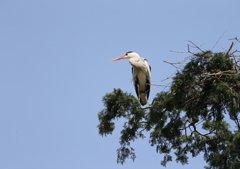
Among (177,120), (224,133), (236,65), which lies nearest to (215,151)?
(224,133)

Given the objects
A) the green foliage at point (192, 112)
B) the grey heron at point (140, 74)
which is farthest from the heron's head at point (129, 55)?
the green foliage at point (192, 112)

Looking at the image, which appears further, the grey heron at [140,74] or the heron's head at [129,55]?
the heron's head at [129,55]

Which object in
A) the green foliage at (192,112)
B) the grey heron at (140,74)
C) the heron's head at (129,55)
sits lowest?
the green foliage at (192,112)

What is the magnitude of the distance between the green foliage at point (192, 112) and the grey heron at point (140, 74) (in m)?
2.09

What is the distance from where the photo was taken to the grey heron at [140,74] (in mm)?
8898

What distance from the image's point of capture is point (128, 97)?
19.8 feet

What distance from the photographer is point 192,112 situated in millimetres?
6188

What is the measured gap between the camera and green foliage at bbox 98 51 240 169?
17.8 feet

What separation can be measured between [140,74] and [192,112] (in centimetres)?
302

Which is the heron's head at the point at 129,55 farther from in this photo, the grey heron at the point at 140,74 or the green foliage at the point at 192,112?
the green foliage at the point at 192,112

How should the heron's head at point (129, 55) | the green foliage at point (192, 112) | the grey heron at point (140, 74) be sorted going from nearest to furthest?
the green foliage at point (192, 112)
the grey heron at point (140, 74)
the heron's head at point (129, 55)

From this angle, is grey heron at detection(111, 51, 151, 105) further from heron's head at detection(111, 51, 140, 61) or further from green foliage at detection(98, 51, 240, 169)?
green foliage at detection(98, 51, 240, 169)

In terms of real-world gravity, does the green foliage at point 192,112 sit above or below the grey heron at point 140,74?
below

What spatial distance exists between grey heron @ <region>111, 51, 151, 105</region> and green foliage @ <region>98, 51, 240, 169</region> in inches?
82.3
